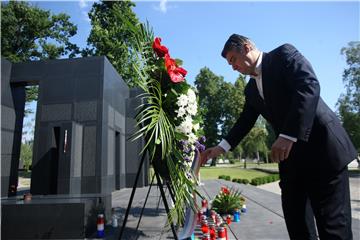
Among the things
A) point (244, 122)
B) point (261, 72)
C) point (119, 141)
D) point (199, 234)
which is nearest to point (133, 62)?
point (244, 122)

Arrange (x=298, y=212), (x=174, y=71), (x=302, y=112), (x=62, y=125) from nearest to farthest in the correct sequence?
(x=302, y=112)
(x=298, y=212)
(x=174, y=71)
(x=62, y=125)

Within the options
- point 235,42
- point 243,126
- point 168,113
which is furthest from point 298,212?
point 168,113

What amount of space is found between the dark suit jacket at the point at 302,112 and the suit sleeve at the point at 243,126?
45 cm

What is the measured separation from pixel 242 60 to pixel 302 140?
2.63ft

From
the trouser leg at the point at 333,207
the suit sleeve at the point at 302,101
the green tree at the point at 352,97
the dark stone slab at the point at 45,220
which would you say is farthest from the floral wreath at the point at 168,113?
the green tree at the point at 352,97

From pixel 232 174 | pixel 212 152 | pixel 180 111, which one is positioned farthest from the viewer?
pixel 232 174

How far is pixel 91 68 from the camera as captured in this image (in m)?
12.3

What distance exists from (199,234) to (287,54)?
4.07 metres

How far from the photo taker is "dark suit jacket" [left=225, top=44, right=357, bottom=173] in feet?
6.32

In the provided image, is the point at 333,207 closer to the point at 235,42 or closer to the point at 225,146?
the point at 225,146

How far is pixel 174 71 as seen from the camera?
3.82m

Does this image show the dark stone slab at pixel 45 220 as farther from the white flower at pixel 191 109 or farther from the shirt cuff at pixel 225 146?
the shirt cuff at pixel 225 146

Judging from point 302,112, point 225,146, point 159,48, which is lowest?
point 225,146

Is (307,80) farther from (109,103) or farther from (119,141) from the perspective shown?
(119,141)
